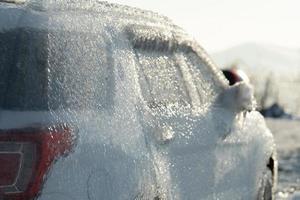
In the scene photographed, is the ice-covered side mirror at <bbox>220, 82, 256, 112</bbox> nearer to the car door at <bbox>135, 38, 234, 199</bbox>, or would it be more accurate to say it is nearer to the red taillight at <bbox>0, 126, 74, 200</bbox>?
the car door at <bbox>135, 38, 234, 199</bbox>

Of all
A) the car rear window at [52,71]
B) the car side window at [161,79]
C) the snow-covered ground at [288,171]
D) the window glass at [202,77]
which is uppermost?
the car rear window at [52,71]

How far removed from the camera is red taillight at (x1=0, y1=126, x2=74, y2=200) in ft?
10.5

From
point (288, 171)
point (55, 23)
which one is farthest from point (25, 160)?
point (288, 171)

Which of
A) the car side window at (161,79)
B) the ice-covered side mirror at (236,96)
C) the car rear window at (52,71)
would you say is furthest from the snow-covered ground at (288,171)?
the car rear window at (52,71)

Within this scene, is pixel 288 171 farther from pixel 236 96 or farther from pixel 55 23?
pixel 55 23

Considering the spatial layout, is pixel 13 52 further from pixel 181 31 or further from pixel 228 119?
pixel 228 119

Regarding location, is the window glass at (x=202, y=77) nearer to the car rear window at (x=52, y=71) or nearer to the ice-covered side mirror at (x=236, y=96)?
the ice-covered side mirror at (x=236, y=96)

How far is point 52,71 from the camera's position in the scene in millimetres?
3465

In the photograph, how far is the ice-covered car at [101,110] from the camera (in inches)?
129

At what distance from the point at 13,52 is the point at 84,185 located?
65 centimetres

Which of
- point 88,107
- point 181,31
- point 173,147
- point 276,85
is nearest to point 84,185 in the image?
point 88,107

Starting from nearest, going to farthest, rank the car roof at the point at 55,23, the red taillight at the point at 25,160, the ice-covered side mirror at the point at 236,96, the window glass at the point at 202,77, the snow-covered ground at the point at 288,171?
the red taillight at the point at 25,160, the car roof at the point at 55,23, the window glass at the point at 202,77, the ice-covered side mirror at the point at 236,96, the snow-covered ground at the point at 288,171

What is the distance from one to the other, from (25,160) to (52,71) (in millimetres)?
445

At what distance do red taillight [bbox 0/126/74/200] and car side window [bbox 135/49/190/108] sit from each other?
93cm
